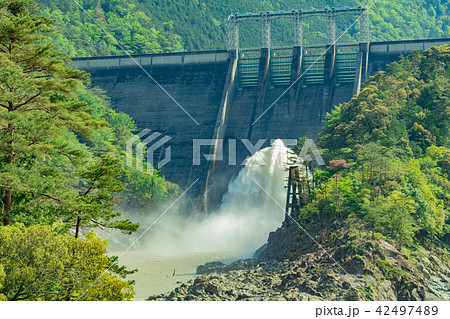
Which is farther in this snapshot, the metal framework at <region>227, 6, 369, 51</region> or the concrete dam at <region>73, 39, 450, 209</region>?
the metal framework at <region>227, 6, 369, 51</region>

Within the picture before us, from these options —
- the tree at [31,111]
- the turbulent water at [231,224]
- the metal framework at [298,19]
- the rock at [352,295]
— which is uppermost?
the metal framework at [298,19]

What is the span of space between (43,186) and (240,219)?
4521 cm

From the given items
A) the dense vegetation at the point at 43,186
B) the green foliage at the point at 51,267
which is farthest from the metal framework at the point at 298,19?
the green foliage at the point at 51,267

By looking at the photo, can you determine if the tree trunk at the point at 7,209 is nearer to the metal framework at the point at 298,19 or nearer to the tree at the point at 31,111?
the tree at the point at 31,111

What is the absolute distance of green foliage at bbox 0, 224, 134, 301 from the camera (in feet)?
97.3

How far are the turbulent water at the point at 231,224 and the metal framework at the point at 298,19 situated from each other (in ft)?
44.2

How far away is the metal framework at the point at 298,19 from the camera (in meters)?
87.8

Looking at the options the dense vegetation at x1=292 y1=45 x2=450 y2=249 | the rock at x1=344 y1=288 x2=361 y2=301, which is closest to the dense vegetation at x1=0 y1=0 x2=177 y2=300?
the rock at x1=344 y1=288 x2=361 y2=301

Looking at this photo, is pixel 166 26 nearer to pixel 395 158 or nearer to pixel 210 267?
pixel 395 158

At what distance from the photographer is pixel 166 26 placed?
463 feet

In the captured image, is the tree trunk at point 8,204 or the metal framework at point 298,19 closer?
the tree trunk at point 8,204
